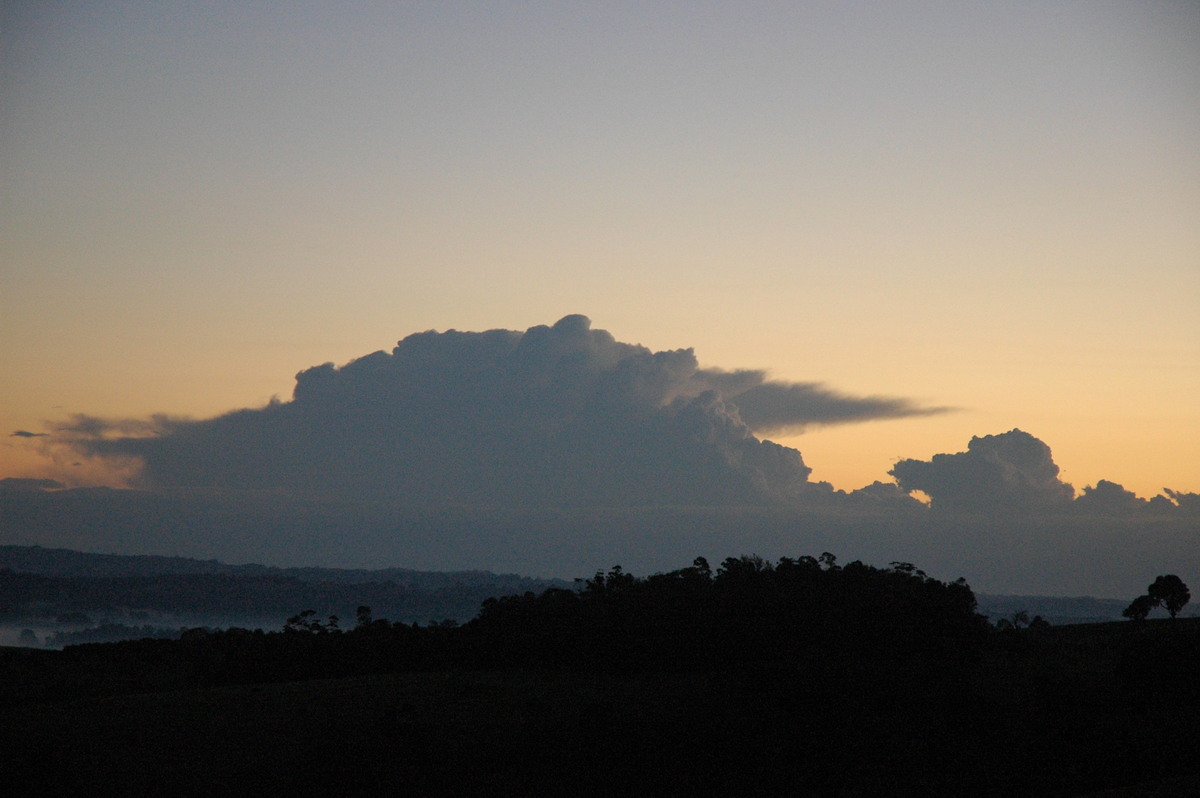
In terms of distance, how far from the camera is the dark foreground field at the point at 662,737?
138 feet

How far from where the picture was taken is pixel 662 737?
4694cm

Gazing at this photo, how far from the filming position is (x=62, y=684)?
72938 millimetres

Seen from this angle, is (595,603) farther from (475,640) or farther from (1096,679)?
(1096,679)

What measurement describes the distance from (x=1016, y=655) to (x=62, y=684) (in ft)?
213

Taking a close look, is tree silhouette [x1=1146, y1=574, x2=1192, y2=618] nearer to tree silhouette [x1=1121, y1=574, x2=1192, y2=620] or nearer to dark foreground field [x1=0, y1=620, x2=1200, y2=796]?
tree silhouette [x1=1121, y1=574, x2=1192, y2=620]

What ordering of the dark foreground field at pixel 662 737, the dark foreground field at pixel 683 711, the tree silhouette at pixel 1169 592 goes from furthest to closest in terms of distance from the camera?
1. the tree silhouette at pixel 1169 592
2. the dark foreground field at pixel 683 711
3. the dark foreground field at pixel 662 737

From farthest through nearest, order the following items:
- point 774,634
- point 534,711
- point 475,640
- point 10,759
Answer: point 475,640 → point 774,634 → point 534,711 → point 10,759

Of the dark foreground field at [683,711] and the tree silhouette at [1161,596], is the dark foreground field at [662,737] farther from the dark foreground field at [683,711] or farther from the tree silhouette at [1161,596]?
the tree silhouette at [1161,596]

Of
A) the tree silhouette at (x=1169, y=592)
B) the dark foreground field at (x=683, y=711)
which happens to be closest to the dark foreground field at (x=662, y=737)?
the dark foreground field at (x=683, y=711)

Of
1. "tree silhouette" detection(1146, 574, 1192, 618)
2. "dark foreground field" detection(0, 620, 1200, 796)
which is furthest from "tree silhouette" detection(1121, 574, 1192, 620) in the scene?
"dark foreground field" detection(0, 620, 1200, 796)

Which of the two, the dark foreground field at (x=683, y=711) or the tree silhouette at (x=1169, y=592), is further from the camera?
the tree silhouette at (x=1169, y=592)

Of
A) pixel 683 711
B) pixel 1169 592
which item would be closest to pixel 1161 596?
pixel 1169 592

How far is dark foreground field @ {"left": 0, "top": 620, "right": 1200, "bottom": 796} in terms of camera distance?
138 ft

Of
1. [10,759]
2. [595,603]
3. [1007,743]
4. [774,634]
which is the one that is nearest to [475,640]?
[595,603]
